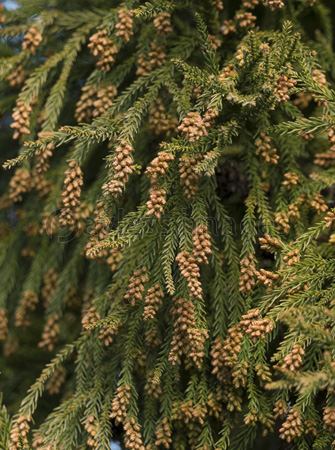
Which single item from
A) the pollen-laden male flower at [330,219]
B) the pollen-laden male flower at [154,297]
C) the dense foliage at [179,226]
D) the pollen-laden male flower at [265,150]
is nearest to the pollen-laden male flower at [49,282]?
the dense foliage at [179,226]

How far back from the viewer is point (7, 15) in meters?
1.77

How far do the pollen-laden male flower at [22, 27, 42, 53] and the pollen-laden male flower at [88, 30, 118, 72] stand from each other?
202 millimetres

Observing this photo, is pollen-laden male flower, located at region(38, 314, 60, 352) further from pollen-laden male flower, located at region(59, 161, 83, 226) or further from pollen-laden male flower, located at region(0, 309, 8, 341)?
pollen-laden male flower, located at region(59, 161, 83, 226)

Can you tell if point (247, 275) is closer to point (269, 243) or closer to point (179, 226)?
point (269, 243)

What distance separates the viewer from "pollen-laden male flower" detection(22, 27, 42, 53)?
1.66m

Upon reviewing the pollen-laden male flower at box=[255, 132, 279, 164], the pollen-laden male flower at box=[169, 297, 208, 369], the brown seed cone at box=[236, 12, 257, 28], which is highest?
the brown seed cone at box=[236, 12, 257, 28]

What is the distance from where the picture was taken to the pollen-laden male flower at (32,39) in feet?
5.44

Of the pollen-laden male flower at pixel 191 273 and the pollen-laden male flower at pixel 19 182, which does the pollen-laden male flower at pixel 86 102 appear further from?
the pollen-laden male flower at pixel 191 273

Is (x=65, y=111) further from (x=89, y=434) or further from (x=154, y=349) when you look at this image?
(x=89, y=434)

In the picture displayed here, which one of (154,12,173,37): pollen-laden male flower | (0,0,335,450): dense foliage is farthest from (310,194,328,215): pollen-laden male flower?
(154,12,173,37): pollen-laden male flower

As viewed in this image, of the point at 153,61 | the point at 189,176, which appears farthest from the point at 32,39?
the point at 189,176

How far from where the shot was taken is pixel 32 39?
1661mm

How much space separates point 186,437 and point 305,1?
129 centimetres

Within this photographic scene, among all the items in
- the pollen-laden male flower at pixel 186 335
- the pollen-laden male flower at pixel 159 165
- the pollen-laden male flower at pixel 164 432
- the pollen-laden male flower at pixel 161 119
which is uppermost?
the pollen-laden male flower at pixel 159 165
